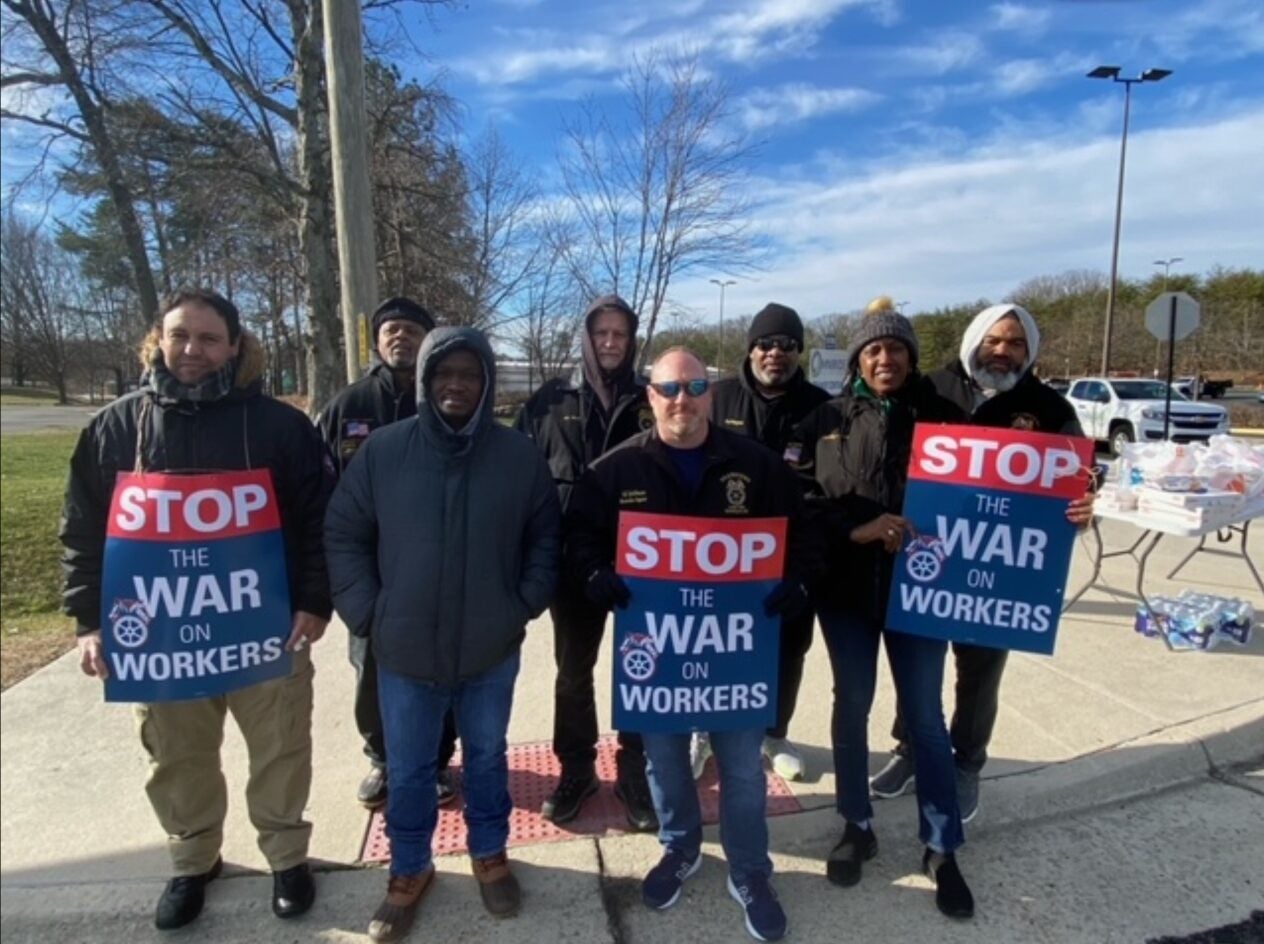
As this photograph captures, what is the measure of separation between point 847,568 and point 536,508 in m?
A: 1.14

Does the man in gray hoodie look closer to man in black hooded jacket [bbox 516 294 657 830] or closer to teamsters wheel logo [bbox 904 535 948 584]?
man in black hooded jacket [bbox 516 294 657 830]

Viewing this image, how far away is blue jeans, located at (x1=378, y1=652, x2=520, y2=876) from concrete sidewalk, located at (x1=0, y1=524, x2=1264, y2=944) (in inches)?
9.4

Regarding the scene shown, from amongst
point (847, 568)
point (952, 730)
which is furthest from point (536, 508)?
point (952, 730)

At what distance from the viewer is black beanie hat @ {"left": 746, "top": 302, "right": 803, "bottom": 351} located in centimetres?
322

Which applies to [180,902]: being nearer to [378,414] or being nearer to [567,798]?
[567,798]

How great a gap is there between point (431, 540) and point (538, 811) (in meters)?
1.45

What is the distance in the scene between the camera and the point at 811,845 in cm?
294

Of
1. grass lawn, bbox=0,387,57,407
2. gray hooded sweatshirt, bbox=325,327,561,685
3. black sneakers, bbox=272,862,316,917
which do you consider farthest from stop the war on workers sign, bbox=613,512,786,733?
grass lawn, bbox=0,387,57,407

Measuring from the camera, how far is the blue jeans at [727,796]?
2.51 m

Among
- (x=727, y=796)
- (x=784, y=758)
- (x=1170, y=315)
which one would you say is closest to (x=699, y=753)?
(x=784, y=758)

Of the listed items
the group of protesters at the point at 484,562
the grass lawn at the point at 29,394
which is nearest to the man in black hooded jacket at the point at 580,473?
the group of protesters at the point at 484,562

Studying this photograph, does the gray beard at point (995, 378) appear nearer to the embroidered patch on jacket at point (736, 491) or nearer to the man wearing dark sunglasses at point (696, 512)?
the man wearing dark sunglasses at point (696, 512)

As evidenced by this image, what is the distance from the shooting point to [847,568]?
2.70 meters

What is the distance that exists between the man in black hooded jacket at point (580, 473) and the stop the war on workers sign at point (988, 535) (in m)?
1.15
